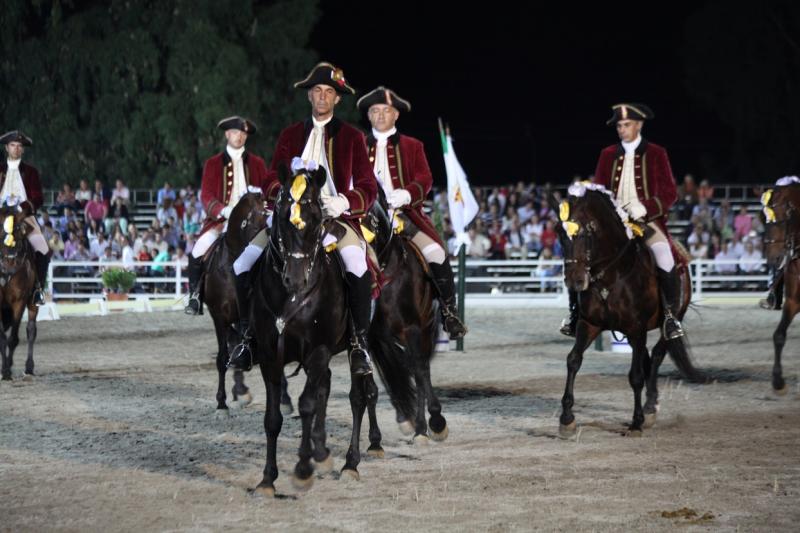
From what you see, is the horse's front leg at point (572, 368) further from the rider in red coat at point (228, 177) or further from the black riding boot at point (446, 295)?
the rider in red coat at point (228, 177)

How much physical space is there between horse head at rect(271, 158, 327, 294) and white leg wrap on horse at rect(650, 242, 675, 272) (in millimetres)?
4009

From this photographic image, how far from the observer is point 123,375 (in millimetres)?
14062

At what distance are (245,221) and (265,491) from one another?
394 cm

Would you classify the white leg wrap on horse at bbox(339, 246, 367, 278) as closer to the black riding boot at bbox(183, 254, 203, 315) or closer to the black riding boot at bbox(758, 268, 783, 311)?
the black riding boot at bbox(183, 254, 203, 315)

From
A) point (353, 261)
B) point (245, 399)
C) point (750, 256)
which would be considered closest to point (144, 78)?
point (750, 256)

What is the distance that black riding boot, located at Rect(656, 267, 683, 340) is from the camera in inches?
408

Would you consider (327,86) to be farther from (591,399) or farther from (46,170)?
(46,170)

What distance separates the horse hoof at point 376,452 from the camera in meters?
8.73

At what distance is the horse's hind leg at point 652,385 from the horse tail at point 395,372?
2.13 meters

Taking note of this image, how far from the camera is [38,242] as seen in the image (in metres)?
13.9

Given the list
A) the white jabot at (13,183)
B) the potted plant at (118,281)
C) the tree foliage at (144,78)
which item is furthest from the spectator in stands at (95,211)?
the white jabot at (13,183)

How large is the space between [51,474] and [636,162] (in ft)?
19.0

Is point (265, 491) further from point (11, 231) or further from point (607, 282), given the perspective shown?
point (11, 231)

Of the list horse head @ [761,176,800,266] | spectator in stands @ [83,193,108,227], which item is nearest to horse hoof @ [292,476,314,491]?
horse head @ [761,176,800,266]
